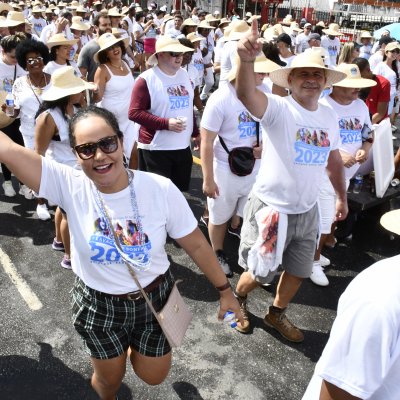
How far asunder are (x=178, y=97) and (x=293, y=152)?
169 centimetres

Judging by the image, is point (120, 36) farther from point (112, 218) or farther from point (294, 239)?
point (112, 218)

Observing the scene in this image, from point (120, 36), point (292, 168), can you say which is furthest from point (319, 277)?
point (120, 36)

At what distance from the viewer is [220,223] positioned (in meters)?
4.05

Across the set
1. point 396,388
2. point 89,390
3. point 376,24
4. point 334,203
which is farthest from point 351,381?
point 376,24

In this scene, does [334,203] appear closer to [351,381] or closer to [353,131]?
→ [353,131]

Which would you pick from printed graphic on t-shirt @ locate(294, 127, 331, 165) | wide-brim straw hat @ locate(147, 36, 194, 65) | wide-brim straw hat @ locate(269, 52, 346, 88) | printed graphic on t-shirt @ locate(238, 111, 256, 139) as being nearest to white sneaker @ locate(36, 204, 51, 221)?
wide-brim straw hat @ locate(147, 36, 194, 65)

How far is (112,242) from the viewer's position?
210cm

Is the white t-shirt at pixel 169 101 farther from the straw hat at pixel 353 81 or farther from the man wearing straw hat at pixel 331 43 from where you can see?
the man wearing straw hat at pixel 331 43

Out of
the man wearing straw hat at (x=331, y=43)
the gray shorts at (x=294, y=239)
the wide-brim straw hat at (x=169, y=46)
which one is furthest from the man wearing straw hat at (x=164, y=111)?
the man wearing straw hat at (x=331, y=43)

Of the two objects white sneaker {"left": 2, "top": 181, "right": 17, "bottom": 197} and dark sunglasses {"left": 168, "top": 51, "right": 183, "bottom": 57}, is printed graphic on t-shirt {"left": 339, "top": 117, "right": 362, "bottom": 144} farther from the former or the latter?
white sneaker {"left": 2, "top": 181, "right": 17, "bottom": 197}

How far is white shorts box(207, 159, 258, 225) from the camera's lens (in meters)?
3.90

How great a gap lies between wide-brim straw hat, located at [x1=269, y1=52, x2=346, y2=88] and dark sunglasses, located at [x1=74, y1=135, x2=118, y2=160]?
1437 mm

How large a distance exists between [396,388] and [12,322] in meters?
3.03

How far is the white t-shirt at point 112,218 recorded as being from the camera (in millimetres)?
2104
